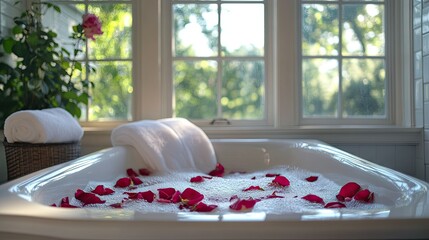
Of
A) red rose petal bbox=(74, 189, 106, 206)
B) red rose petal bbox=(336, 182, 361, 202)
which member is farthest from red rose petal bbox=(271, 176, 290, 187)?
red rose petal bbox=(74, 189, 106, 206)

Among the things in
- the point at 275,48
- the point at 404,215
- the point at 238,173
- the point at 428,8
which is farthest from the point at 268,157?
the point at 404,215

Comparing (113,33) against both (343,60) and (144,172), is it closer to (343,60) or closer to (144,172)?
(144,172)

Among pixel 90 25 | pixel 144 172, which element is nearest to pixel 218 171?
pixel 144 172

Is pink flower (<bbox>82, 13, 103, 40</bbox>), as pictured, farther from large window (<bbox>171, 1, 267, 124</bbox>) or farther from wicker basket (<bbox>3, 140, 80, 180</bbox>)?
wicker basket (<bbox>3, 140, 80, 180</bbox>)

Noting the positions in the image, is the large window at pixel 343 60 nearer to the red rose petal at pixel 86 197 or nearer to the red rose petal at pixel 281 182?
the red rose petal at pixel 281 182

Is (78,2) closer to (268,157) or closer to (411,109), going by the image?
(268,157)

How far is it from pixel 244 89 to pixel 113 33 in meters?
0.95

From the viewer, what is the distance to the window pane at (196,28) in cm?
317

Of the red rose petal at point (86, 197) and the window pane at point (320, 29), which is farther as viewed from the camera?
the window pane at point (320, 29)

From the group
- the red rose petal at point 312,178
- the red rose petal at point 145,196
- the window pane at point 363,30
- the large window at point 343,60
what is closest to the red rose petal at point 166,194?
the red rose petal at point 145,196

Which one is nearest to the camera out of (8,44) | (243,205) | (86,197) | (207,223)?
(207,223)

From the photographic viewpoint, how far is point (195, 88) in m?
3.18

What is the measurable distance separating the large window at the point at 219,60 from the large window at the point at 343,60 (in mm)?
306

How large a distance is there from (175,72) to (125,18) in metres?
0.48
